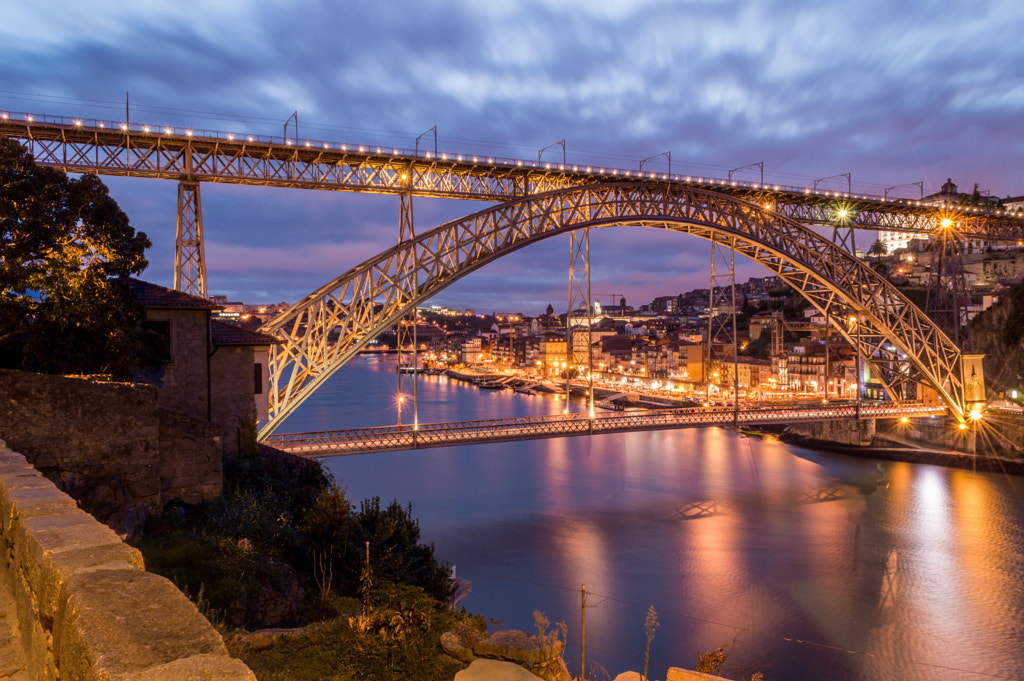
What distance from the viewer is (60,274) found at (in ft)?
27.4

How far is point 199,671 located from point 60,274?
8777mm

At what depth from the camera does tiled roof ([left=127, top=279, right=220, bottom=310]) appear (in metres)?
10.3

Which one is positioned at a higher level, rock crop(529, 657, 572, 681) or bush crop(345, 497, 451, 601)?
rock crop(529, 657, 572, 681)

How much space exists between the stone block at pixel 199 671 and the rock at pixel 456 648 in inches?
116

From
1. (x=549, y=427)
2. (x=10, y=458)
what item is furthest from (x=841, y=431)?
(x=10, y=458)

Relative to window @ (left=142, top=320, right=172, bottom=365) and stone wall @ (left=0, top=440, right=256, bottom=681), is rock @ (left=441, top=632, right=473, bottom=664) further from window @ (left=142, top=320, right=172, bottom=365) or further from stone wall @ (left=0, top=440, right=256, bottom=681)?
window @ (left=142, top=320, right=172, bottom=365)

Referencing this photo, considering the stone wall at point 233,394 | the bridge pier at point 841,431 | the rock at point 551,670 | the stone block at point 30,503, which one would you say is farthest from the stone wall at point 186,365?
the bridge pier at point 841,431

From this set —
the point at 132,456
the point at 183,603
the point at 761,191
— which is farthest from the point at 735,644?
the point at 761,191

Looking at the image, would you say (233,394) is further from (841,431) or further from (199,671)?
(841,431)

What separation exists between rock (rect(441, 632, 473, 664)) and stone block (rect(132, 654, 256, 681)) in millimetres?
2947

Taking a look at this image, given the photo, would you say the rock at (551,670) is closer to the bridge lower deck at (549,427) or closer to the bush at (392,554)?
the bush at (392,554)

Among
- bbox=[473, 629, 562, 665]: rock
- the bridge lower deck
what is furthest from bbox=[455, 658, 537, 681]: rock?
the bridge lower deck

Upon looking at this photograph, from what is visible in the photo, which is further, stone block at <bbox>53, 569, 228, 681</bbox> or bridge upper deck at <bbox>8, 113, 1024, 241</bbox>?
bridge upper deck at <bbox>8, 113, 1024, 241</bbox>

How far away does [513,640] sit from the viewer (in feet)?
13.7
